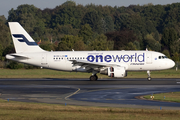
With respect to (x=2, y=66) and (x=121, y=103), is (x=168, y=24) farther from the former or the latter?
(x=121, y=103)

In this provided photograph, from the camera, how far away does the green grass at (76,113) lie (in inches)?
679

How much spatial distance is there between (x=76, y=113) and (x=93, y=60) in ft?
81.5

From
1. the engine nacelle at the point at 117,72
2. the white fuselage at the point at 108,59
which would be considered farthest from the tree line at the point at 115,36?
the engine nacelle at the point at 117,72

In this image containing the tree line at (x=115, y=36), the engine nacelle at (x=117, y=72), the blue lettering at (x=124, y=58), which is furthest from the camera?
the tree line at (x=115, y=36)

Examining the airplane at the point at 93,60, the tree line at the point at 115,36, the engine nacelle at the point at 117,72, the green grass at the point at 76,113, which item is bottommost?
the green grass at the point at 76,113

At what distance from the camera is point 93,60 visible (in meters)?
43.2

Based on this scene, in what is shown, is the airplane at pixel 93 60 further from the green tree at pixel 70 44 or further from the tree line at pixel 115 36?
the tree line at pixel 115 36

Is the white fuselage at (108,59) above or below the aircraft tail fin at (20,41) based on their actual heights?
below

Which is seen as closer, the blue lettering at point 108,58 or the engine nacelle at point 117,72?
the engine nacelle at point 117,72

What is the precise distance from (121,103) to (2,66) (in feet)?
181

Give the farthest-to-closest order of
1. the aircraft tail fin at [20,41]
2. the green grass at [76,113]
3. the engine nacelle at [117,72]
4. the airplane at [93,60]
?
the aircraft tail fin at [20,41]
the airplane at [93,60]
the engine nacelle at [117,72]
the green grass at [76,113]

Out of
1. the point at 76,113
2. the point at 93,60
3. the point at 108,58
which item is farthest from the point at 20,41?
the point at 76,113

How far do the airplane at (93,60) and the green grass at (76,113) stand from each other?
2061 centimetres

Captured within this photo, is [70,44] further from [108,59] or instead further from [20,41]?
[108,59]
